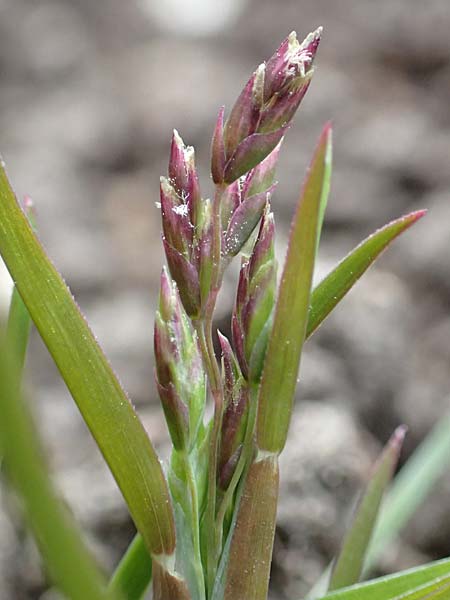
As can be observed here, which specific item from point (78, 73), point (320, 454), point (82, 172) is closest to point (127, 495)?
point (320, 454)

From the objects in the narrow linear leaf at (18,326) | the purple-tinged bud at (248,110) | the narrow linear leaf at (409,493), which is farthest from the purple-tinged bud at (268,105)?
the narrow linear leaf at (409,493)

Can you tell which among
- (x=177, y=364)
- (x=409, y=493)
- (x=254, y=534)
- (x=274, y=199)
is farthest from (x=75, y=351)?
(x=274, y=199)

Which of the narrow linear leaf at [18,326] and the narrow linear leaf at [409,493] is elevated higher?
the narrow linear leaf at [18,326]

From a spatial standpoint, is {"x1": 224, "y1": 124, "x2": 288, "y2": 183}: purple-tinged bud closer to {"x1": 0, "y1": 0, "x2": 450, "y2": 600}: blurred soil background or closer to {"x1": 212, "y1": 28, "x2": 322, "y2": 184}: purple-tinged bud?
{"x1": 212, "y1": 28, "x2": 322, "y2": 184}: purple-tinged bud

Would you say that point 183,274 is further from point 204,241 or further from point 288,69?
point 288,69

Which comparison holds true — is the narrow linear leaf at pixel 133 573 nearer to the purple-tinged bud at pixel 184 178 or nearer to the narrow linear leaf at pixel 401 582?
the narrow linear leaf at pixel 401 582

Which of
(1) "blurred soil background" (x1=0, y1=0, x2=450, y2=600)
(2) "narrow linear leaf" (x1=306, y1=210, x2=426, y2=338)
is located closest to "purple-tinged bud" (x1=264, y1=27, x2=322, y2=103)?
(2) "narrow linear leaf" (x1=306, y1=210, x2=426, y2=338)
